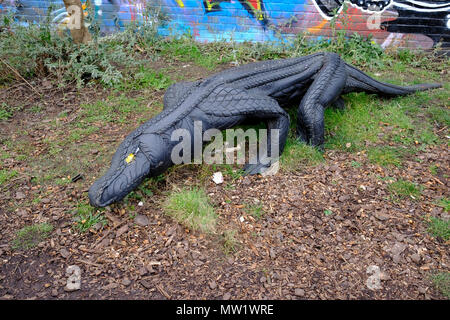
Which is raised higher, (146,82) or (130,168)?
A: (130,168)

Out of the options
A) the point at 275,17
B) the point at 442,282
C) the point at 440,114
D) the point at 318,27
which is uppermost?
the point at 275,17

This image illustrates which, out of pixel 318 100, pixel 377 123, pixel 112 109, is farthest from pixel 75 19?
pixel 377 123

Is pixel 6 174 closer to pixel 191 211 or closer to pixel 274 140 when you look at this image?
pixel 191 211

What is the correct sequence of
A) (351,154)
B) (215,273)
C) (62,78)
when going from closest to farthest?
(215,273) → (351,154) → (62,78)

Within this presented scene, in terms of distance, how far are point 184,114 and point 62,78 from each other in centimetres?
285

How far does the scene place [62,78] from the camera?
536cm

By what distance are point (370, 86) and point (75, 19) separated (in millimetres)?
4428

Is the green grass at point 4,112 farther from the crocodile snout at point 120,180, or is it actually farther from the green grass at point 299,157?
the green grass at point 299,157

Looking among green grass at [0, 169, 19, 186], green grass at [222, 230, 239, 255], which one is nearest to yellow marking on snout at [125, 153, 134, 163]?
green grass at [222, 230, 239, 255]

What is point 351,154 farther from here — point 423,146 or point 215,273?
point 215,273

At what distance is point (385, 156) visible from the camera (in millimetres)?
4098

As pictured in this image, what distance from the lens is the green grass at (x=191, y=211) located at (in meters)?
3.15

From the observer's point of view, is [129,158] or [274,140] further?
[274,140]
